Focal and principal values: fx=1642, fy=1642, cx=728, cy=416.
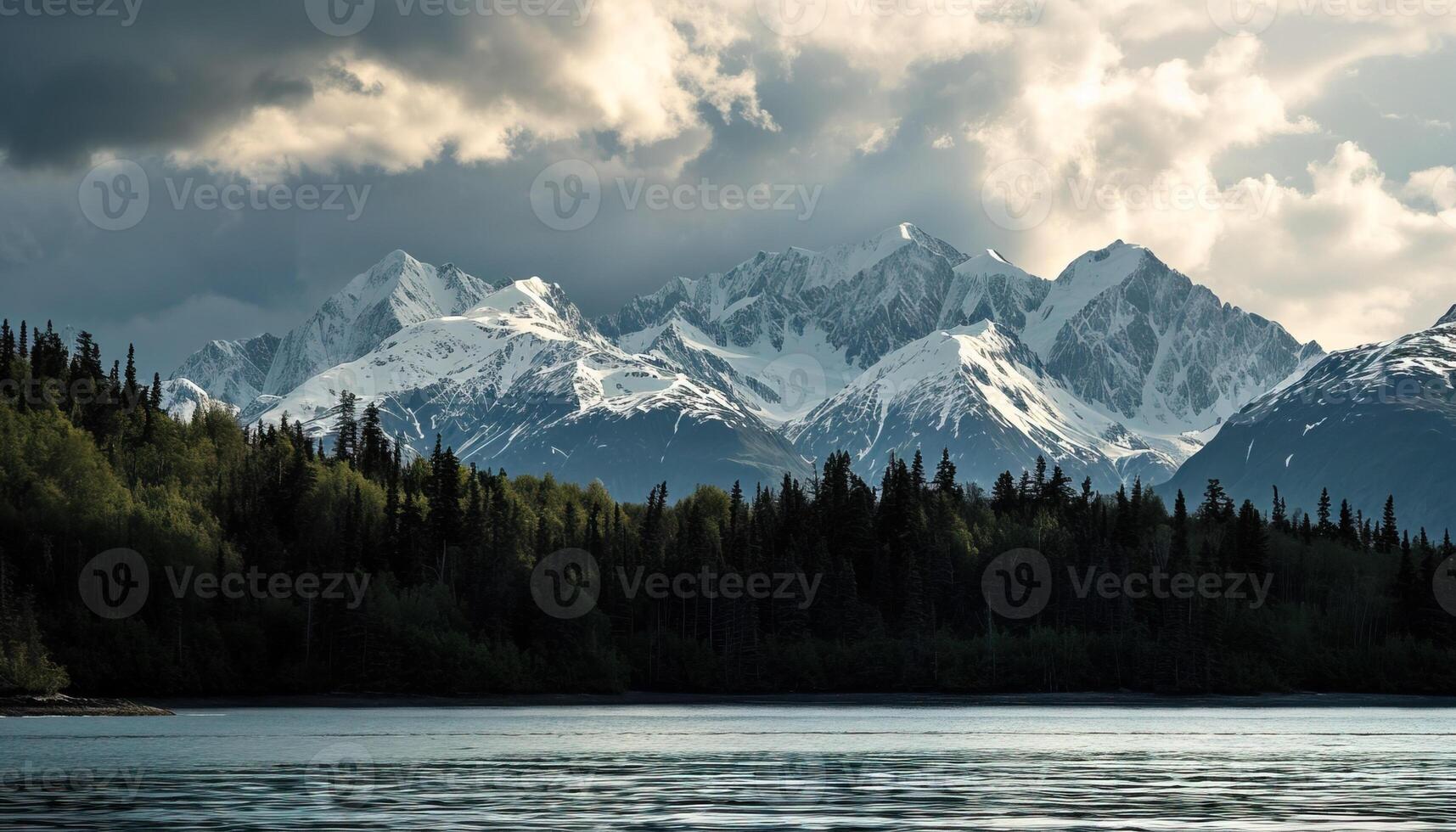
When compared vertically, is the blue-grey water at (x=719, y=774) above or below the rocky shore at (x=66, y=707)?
below

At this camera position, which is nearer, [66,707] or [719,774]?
[719,774]

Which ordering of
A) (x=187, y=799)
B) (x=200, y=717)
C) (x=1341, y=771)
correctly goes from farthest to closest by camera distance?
(x=200, y=717)
(x=1341, y=771)
(x=187, y=799)

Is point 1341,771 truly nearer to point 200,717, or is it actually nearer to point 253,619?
point 200,717

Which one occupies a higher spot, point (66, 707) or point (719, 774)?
point (66, 707)

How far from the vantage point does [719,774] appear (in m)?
82.2

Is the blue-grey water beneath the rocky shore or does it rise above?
beneath

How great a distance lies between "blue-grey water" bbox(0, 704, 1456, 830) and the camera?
193 ft

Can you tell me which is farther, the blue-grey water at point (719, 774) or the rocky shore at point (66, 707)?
the rocky shore at point (66, 707)

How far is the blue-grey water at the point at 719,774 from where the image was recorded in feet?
193

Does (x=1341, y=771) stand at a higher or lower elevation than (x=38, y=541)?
lower

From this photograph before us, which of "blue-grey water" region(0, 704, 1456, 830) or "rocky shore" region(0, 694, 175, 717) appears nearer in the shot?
"blue-grey water" region(0, 704, 1456, 830)

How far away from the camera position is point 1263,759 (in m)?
95.5

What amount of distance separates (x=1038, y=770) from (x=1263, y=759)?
18.2 m

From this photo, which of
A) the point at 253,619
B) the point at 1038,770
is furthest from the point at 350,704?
the point at 1038,770
